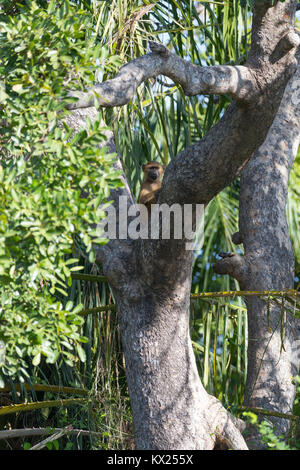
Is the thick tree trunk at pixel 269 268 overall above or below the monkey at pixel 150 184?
below

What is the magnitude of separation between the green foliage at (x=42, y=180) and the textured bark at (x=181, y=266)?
597 millimetres

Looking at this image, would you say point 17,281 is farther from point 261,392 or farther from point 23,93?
point 261,392

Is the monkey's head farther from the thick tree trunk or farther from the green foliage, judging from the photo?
the green foliage

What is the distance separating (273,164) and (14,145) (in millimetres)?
2556

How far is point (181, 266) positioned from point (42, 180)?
4.15 ft

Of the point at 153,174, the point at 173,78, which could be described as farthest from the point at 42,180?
the point at 153,174

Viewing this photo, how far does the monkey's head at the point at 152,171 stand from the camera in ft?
18.3

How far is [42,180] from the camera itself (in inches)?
96.7

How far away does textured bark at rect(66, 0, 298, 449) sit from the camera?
3393mm

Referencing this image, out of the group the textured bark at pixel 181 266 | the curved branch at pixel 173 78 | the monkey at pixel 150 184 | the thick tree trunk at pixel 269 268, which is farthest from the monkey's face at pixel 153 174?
the curved branch at pixel 173 78

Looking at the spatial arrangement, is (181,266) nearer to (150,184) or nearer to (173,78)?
(173,78)

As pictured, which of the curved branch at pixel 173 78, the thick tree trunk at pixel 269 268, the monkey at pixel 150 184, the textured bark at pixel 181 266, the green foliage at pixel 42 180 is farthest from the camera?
the monkey at pixel 150 184

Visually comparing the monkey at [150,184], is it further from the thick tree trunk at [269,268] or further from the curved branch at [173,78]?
the curved branch at [173,78]

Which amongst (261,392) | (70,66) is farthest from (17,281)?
(261,392)
